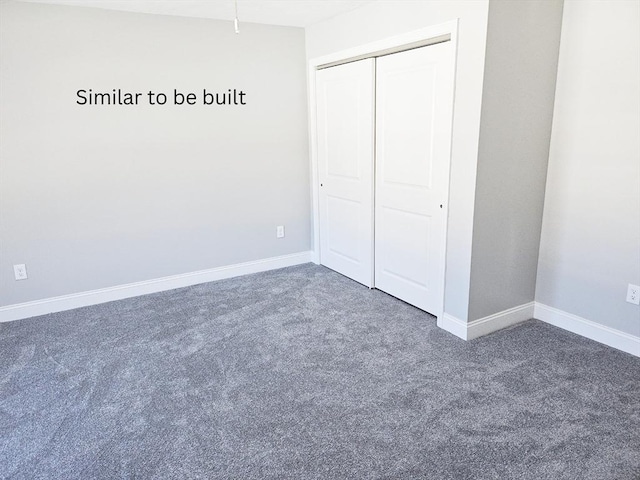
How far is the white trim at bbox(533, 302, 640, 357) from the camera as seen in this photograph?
272cm

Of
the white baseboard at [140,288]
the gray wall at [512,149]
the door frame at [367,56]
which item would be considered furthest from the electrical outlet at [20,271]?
the gray wall at [512,149]

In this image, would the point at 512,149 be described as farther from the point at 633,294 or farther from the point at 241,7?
the point at 241,7

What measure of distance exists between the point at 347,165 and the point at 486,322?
1805mm

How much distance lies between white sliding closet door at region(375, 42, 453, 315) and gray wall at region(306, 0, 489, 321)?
0.08 m

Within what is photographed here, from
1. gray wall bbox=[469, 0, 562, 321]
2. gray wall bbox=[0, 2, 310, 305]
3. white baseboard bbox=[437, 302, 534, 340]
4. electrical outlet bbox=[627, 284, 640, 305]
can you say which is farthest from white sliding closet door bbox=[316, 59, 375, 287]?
electrical outlet bbox=[627, 284, 640, 305]

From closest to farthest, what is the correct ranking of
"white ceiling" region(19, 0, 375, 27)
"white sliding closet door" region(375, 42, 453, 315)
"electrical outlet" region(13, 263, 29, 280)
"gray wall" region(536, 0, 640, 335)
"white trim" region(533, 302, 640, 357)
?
"gray wall" region(536, 0, 640, 335)
"white trim" region(533, 302, 640, 357)
"white sliding closet door" region(375, 42, 453, 315)
"white ceiling" region(19, 0, 375, 27)
"electrical outlet" region(13, 263, 29, 280)

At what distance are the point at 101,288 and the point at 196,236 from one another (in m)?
0.92

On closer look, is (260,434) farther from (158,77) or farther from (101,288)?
(158,77)

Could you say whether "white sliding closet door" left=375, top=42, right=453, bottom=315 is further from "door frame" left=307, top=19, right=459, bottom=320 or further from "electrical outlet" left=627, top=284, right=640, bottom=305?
"electrical outlet" left=627, top=284, right=640, bottom=305

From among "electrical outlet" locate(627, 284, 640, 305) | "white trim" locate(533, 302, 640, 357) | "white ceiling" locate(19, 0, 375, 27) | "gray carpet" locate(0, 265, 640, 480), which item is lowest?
"gray carpet" locate(0, 265, 640, 480)

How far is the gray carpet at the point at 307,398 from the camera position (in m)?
1.91

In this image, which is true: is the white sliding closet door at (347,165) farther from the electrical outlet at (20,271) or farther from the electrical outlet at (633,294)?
the electrical outlet at (20,271)

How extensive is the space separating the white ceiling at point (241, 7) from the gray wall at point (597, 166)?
1563mm

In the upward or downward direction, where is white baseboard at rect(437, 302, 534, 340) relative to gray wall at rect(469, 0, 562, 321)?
downward
